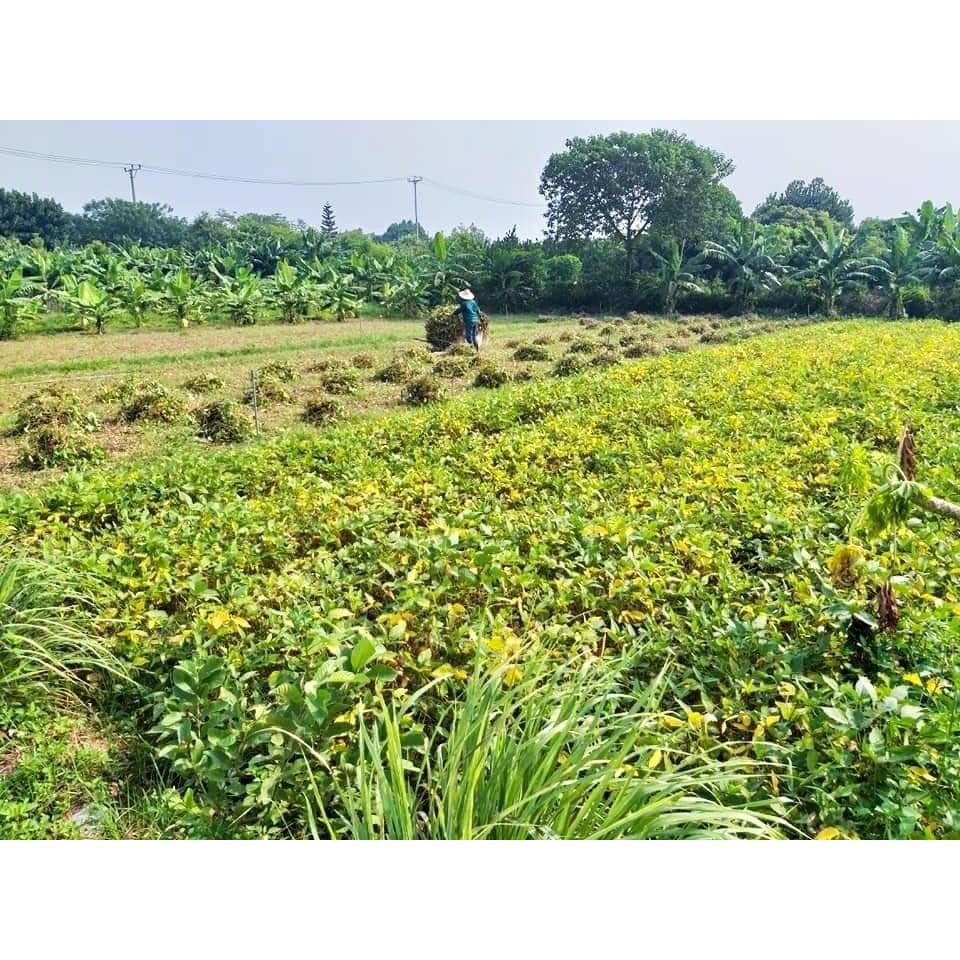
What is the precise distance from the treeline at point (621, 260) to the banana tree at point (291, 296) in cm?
39

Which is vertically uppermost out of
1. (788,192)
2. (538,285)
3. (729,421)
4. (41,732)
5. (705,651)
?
(788,192)

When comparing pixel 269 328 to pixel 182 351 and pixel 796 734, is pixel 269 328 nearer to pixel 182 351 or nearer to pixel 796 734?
pixel 182 351

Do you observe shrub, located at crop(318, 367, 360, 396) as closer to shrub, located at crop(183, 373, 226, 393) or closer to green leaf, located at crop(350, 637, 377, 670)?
shrub, located at crop(183, 373, 226, 393)

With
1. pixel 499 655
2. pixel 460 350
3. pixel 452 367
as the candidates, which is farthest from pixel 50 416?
pixel 460 350

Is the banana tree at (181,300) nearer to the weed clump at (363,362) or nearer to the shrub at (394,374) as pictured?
the weed clump at (363,362)

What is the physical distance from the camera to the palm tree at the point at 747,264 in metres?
24.8

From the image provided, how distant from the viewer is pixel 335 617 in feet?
8.46

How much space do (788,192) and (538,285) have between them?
43.0 meters

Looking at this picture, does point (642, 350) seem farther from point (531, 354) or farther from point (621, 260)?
point (621, 260)

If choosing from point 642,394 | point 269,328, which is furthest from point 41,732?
point 269,328

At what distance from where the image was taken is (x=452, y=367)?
11320 millimetres

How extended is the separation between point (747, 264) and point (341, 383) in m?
20.0

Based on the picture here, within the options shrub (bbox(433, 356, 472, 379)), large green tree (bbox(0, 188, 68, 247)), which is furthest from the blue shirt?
large green tree (bbox(0, 188, 68, 247))

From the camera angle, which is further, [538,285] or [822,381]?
[538,285]
